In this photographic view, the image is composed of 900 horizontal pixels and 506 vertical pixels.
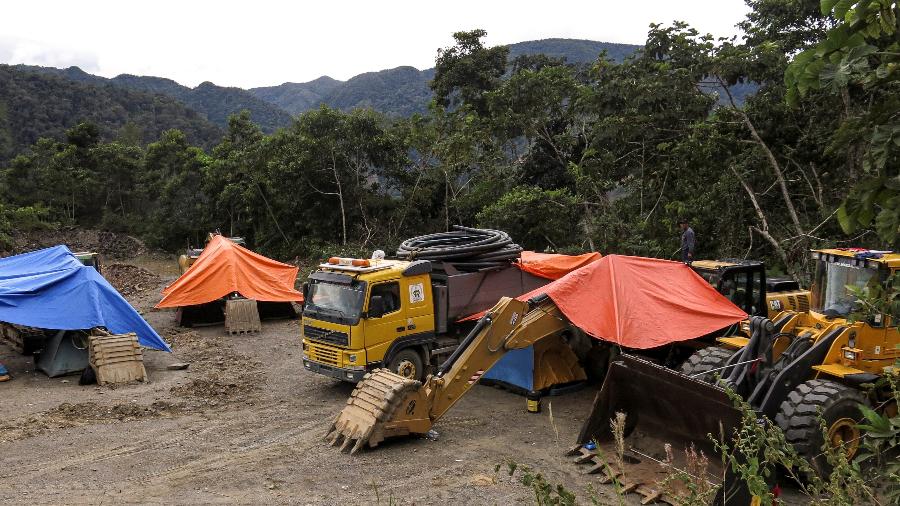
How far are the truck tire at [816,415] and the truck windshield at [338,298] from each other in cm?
594

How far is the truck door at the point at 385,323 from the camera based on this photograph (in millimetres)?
10625

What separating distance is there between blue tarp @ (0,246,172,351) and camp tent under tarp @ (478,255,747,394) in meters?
7.59

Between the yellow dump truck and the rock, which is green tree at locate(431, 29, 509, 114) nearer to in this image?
the yellow dump truck

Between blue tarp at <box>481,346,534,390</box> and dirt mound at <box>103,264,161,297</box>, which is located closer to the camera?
blue tarp at <box>481,346,534,390</box>

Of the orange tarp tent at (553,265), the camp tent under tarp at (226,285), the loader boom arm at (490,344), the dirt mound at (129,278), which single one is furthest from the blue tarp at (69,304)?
the dirt mound at (129,278)

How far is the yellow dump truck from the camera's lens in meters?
10.6

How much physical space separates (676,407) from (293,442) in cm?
480

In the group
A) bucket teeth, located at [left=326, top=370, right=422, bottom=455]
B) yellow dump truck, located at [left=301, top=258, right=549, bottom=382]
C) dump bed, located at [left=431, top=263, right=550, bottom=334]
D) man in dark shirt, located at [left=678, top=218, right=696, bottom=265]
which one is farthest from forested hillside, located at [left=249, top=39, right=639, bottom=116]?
bucket teeth, located at [left=326, top=370, right=422, bottom=455]

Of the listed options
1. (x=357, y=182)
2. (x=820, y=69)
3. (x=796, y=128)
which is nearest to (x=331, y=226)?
(x=357, y=182)

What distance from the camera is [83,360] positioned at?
509 inches

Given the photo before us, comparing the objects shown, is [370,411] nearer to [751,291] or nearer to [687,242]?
[751,291]

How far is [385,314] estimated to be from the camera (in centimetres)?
1082

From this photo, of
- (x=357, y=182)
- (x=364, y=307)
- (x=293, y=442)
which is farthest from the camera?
(x=357, y=182)

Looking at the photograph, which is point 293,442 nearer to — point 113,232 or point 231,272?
point 231,272
